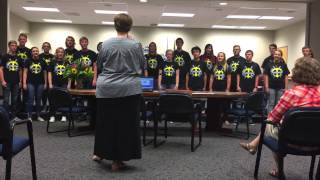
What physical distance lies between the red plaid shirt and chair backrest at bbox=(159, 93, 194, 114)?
165 cm

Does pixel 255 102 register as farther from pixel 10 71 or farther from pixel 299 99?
pixel 10 71

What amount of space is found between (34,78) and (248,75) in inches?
161

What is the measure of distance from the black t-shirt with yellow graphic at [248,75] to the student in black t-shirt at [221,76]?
0.27 metres

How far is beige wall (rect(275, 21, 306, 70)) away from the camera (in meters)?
13.0

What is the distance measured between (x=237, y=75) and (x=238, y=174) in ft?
12.7

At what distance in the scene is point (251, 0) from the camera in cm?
872

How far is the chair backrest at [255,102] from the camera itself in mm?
5512

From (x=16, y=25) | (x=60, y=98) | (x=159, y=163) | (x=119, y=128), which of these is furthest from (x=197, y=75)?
(x=16, y=25)

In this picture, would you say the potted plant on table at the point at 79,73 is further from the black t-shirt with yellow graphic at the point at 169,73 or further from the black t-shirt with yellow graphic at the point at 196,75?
the black t-shirt with yellow graphic at the point at 196,75

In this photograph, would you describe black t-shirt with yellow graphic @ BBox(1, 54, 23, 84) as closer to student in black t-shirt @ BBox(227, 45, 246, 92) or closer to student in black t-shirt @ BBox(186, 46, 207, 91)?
student in black t-shirt @ BBox(186, 46, 207, 91)

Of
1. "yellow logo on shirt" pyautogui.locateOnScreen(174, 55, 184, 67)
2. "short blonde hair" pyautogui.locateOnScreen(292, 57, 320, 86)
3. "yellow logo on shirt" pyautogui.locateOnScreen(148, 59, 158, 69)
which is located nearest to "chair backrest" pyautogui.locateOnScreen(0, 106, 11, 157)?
"short blonde hair" pyautogui.locateOnScreen(292, 57, 320, 86)

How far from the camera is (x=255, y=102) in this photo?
18.3 feet

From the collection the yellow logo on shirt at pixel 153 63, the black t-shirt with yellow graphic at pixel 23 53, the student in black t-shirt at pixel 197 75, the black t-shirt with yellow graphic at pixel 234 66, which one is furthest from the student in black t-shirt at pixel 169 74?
the black t-shirt with yellow graphic at pixel 23 53

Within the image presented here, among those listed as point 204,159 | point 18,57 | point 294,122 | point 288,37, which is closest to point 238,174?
point 204,159
